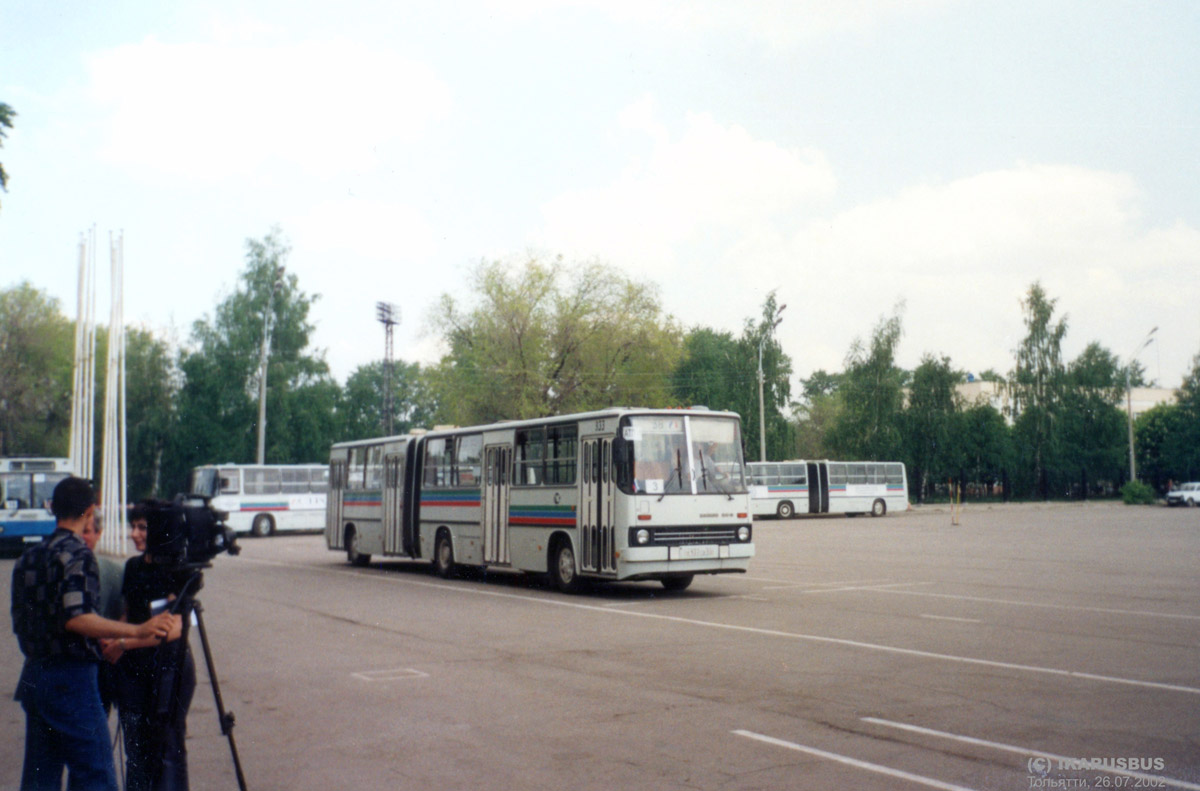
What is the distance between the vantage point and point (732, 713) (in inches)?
320

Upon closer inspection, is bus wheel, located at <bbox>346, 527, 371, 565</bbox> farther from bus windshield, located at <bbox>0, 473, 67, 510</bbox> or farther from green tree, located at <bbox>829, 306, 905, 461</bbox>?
green tree, located at <bbox>829, 306, 905, 461</bbox>

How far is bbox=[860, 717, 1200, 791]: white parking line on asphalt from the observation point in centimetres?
605

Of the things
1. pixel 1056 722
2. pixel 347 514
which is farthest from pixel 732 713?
pixel 347 514

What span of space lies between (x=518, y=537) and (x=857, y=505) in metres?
42.0

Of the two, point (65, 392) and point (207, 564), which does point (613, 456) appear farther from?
point (65, 392)

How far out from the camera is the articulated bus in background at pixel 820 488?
56406 millimetres

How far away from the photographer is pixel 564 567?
1847 cm

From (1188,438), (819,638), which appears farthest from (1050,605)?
(1188,438)

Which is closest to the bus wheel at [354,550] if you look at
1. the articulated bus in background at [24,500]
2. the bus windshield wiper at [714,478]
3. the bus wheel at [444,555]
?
the bus wheel at [444,555]

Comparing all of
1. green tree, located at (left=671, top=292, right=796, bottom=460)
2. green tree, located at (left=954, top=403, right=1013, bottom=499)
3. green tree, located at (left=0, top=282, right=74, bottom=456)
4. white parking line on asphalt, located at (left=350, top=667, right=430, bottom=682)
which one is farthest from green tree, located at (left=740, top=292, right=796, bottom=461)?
white parking line on asphalt, located at (left=350, top=667, right=430, bottom=682)

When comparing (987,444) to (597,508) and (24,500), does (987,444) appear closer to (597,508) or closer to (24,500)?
(24,500)

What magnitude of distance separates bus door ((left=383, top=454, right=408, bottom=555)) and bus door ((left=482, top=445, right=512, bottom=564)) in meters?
4.10

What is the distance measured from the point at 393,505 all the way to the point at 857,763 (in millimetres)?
19304

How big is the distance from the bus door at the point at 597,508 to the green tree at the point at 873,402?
59.2m
